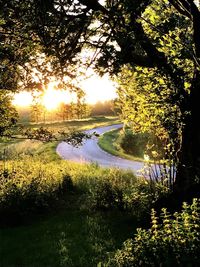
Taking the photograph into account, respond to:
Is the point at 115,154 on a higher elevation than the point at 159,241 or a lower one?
lower

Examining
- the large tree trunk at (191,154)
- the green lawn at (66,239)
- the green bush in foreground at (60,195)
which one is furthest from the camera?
the green bush in foreground at (60,195)

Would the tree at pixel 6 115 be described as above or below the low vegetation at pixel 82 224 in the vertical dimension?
above

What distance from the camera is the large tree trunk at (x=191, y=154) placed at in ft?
38.7

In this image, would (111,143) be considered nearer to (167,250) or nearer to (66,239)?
(66,239)

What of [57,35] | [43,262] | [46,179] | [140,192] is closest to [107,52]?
[57,35]

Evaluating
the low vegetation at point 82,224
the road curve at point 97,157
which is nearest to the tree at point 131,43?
the low vegetation at point 82,224

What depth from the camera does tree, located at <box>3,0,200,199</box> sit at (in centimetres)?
733

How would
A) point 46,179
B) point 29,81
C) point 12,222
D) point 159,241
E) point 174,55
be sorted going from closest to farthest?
1. point 159,241
2. point 174,55
3. point 29,81
4. point 12,222
5. point 46,179

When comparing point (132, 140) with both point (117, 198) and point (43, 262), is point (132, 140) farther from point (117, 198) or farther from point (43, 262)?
point (43, 262)

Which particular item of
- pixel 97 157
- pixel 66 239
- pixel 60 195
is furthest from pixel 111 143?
pixel 66 239

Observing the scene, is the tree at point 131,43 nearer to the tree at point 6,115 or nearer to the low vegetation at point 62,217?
the low vegetation at point 62,217

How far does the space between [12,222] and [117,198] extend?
3.93 m

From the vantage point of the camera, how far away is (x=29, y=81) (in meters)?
13.2

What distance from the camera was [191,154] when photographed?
12430 millimetres
